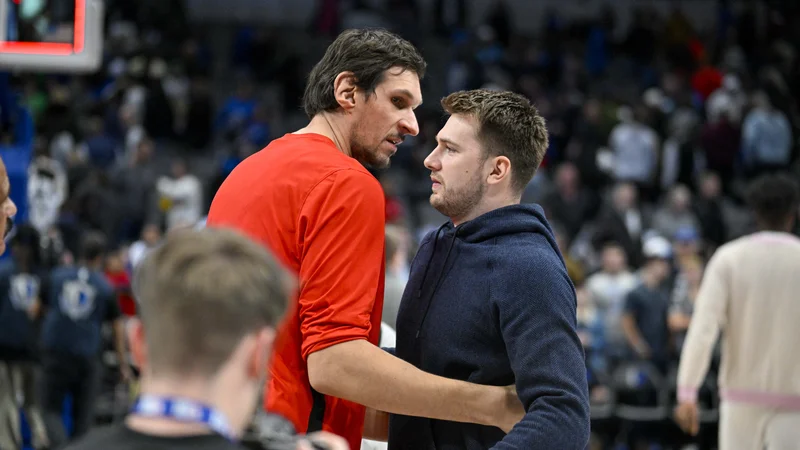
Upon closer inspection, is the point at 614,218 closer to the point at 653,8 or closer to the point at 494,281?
the point at 653,8

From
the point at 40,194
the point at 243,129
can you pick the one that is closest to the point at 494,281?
the point at 40,194

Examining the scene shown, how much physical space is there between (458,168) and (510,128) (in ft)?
0.59

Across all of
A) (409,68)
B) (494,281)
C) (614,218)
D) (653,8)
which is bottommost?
(614,218)

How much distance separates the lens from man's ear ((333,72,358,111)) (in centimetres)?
300

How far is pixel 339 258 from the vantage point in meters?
2.74

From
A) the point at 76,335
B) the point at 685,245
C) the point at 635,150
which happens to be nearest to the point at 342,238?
the point at 76,335

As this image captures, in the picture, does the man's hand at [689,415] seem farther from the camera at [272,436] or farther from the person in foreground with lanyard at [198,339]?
the person in foreground with lanyard at [198,339]

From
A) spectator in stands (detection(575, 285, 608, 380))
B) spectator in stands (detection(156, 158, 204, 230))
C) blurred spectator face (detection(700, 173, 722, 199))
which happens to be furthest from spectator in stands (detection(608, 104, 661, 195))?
spectator in stands (detection(156, 158, 204, 230))

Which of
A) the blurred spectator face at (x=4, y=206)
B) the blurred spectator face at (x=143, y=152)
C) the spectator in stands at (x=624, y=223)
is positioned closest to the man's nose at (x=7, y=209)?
the blurred spectator face at (x=4, y=206)

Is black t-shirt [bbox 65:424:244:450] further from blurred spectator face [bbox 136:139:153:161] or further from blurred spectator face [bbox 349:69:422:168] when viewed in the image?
blurred spectator face [bbox 136:139:153:161]

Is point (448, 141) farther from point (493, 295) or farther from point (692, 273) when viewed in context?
point (692, 273)

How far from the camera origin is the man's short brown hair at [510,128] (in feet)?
9.82

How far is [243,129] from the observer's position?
1627 centimetres

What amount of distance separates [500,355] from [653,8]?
19202mm
